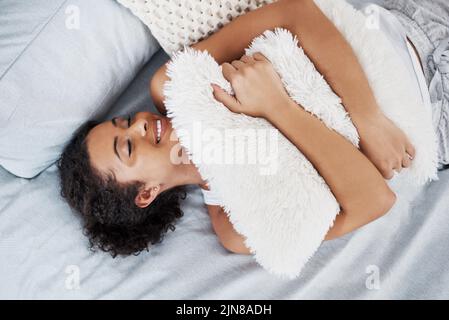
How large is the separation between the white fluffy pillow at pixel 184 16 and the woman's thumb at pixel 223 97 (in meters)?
0.16

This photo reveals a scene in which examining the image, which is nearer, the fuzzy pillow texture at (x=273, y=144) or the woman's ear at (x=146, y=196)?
the fuzzy pillow texture at (x=273, y=144)

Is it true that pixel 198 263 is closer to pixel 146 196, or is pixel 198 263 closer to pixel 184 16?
pixel 146 196

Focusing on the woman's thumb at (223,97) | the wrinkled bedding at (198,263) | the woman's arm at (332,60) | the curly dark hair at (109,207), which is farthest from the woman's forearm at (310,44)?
the wrinkled bedding at (198,263)

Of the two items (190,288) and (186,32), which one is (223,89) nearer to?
(186,32)

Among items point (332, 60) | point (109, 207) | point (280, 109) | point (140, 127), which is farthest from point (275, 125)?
point (109, 207)

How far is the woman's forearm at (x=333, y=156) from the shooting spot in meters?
0.83

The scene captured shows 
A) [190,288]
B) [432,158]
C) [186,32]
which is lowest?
[190,288]

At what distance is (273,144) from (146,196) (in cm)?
31

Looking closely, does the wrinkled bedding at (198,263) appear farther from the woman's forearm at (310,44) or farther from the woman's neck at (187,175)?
the woman's forearm at (310,44)

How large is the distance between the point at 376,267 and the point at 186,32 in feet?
2.17

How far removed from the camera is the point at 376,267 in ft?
3.16

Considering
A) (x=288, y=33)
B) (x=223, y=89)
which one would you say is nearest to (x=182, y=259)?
(x=223, y=89)

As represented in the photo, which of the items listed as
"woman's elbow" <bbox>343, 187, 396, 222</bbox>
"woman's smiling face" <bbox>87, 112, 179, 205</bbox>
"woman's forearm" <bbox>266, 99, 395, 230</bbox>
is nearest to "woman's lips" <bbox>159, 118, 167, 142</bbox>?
"woman's smiling face" <bbox>87, 112, 179, 205</bbox>

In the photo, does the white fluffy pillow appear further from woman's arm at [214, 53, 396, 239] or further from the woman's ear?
the woman's ear
